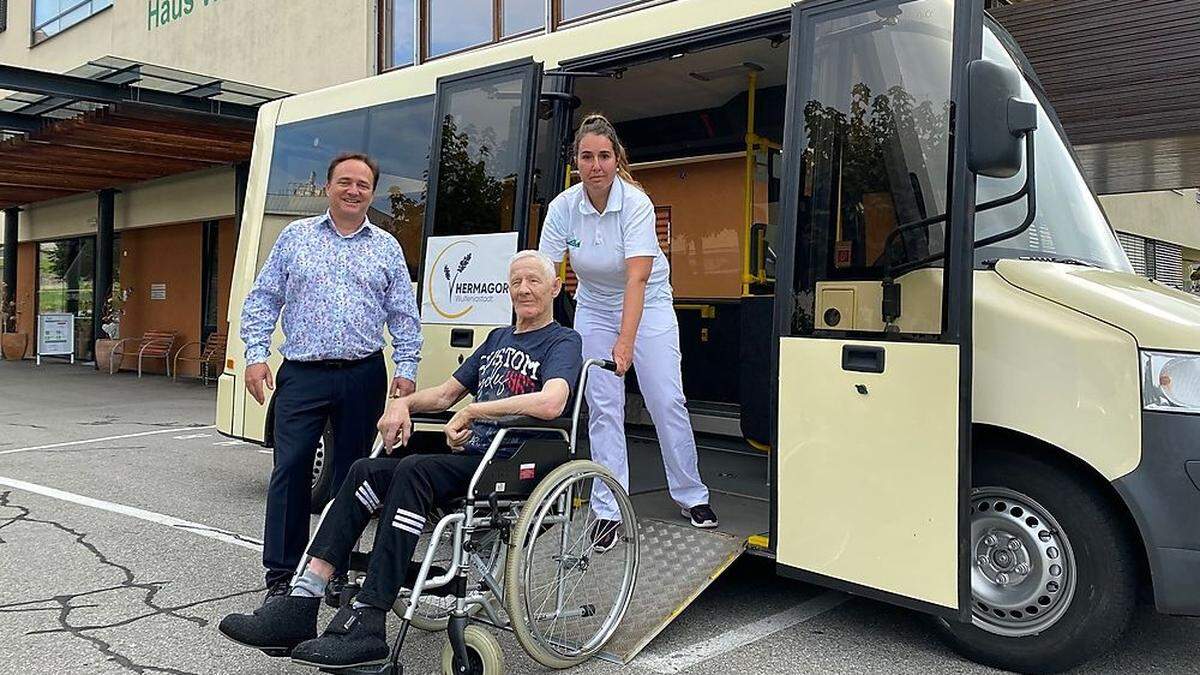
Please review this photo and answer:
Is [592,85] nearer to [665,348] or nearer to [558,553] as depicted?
[665,348]

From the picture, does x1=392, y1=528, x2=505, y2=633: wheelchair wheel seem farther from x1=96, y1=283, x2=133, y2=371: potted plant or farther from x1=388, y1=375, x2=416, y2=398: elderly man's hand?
x1=96, y1=283, x2=133, y2=371: potted plant

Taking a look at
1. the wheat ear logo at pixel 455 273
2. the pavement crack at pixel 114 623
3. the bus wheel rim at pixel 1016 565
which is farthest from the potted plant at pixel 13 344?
the bus wheel rim at pixel 1016 565

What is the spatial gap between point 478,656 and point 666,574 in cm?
102

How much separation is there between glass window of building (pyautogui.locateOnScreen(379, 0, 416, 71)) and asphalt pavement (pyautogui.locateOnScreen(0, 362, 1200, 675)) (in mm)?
7725

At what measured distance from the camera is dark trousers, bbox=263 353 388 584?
384 cm

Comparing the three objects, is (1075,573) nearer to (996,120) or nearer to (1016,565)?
(1016,565)

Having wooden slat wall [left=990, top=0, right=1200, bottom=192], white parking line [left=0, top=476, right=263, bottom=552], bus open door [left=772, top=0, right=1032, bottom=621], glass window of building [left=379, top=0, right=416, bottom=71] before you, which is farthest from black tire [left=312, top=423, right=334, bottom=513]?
glass window of building [left=379, top=0, right=416, bottom=71]

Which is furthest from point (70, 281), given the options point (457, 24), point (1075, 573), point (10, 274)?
point (1075, 573)

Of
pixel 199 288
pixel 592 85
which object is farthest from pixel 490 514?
pixel 199 288

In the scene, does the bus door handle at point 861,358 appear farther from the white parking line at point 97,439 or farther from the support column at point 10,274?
the support column at point 10,274

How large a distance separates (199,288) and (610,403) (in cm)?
1511

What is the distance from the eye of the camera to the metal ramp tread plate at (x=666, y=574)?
3.54m

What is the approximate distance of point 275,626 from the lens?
124 inches

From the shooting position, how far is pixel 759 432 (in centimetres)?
454
